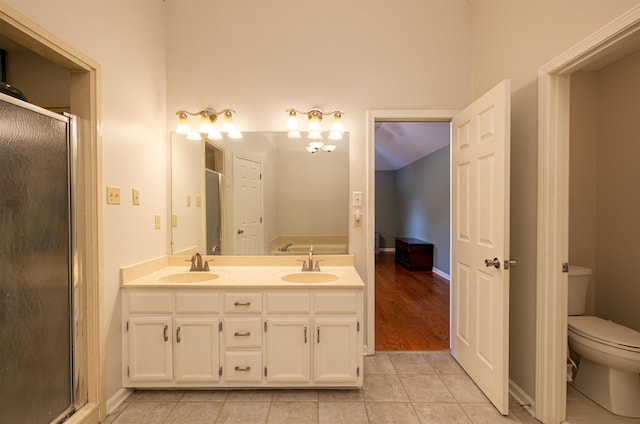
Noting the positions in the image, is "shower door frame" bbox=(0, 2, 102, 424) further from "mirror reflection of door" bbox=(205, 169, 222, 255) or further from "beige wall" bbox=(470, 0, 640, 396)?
"beige wall" bbox=(470, 0, 640, 396)

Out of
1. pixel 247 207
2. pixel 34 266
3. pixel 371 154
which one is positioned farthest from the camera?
pixel 247 207

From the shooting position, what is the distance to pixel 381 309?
353 centimetres

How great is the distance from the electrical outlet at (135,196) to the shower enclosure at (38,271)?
41 cm

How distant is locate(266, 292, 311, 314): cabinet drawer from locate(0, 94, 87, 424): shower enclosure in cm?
107

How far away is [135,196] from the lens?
6.48 ft

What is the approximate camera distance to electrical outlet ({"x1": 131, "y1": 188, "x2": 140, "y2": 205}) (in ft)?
6.40

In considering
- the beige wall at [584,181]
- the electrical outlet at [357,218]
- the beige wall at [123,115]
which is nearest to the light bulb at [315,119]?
the electrical outlet at [357,218]

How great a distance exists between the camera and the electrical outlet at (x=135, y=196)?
1.95 m

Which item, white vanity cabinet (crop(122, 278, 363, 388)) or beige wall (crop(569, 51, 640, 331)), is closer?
white vanity cabinet (crop(122, 278, 363, 388))

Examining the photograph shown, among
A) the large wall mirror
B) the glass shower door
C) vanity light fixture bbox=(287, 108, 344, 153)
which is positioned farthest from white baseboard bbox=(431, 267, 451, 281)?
the glass shower door

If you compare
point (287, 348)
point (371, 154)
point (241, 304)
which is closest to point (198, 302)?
point (241, 304)

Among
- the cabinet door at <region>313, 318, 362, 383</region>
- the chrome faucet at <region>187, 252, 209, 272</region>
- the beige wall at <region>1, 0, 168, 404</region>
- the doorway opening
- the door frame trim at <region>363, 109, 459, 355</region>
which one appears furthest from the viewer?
the doorway opening

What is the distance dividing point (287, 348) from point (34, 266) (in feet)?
4.57

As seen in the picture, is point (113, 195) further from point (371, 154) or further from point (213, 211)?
point (371, 154)
